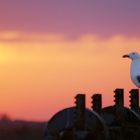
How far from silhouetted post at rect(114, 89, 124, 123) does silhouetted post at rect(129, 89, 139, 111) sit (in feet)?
4.34

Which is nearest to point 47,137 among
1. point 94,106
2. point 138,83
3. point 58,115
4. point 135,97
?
Result: point 58,115

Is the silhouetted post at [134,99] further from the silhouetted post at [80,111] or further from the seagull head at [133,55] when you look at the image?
the seagull head at [133,55]

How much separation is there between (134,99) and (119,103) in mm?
1558

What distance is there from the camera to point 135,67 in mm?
23641

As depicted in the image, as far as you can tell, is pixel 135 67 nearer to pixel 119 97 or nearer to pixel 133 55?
pixel 133 55

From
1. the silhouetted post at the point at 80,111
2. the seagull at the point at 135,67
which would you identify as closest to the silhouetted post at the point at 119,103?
the silhouetted post at the point at 80,111

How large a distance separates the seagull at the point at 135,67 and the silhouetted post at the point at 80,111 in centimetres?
565

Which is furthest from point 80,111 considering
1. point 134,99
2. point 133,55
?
point 133,55

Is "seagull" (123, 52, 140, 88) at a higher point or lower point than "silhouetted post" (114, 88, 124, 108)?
higher

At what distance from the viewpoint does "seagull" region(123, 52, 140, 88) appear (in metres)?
22.2

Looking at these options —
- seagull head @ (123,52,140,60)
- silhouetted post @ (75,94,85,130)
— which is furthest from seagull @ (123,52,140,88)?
silhouetted post @ (75,94,85,130)

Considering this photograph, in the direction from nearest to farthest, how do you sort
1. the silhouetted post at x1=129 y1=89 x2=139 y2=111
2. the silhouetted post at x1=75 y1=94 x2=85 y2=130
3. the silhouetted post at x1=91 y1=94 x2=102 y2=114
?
the silhouetted post at x1=75 y1=94 x2=85 y2=130, the silhouetted post at x1=91 y1=94 x2=102 y2=114, the silhouetted post at x1=129 y1=89 x2=139 y2=111

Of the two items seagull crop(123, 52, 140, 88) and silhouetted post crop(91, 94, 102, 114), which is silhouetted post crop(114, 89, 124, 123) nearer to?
silhouetted post crop(91, 94, 102, 114)

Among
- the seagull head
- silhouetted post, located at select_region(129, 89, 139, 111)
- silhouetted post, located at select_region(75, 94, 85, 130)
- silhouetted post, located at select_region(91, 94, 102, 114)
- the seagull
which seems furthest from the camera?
the seagull head
